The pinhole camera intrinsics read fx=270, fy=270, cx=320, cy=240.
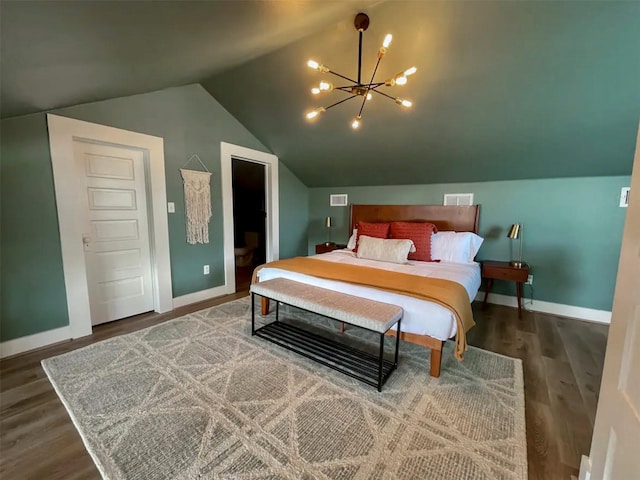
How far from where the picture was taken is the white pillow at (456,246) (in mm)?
3227

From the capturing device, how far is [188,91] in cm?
316

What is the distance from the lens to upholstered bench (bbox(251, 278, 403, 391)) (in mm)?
1858

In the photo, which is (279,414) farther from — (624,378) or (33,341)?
(33,341)

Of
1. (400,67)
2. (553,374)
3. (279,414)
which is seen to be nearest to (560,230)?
(553,374)

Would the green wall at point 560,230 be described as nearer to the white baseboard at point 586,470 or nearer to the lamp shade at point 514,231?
the lamp shade at point 514,231

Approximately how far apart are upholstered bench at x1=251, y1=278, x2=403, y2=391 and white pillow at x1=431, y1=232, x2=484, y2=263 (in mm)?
1644

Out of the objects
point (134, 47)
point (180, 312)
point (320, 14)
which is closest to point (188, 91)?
point (134, 47)

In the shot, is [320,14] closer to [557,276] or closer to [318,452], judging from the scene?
[318,452]

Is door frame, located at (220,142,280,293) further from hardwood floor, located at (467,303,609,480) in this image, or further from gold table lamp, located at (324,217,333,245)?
hardwood floor, located at (467,303,609,480)

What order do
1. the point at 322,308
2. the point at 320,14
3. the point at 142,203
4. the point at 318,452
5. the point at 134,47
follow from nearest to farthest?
the point at 318,452, the point at 134,47, the point at 320,14, the point at 322,308, the point at 142,203

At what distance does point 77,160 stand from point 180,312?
5.91ft

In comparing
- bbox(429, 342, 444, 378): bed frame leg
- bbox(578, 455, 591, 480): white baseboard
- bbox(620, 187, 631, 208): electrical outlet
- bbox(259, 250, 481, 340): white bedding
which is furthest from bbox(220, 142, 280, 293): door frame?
bbox(620, 187, 631, 208): electrical outlet

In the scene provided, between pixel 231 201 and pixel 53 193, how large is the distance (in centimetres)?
176

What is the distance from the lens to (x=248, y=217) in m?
6.29
